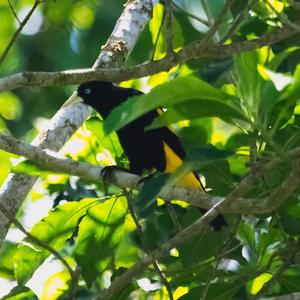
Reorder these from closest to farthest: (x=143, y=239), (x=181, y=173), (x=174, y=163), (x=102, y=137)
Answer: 1. (x=181, y=173)
2. (x=143, y=239)
3. (x=102, y=137)
4. (x=174, y=163)

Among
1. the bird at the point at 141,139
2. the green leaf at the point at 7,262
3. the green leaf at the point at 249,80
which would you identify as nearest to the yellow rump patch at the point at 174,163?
the bird at the point at 141,139

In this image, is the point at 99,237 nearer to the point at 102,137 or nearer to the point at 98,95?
the point at 102,137

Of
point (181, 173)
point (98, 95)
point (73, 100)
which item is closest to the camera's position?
point (181, 173)

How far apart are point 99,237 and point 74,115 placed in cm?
89

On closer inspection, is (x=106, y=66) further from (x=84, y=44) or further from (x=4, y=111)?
(x=4, y=111)

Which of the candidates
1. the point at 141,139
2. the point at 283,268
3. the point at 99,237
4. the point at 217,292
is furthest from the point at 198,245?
the point at 141,139

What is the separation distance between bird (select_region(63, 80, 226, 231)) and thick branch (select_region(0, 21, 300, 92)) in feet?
3.50

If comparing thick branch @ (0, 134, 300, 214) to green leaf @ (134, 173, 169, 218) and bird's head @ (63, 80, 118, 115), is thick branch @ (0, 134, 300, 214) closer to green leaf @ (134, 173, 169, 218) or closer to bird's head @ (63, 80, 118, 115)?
green leaf @ (134, 173, 169, 218)

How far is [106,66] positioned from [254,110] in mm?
2220

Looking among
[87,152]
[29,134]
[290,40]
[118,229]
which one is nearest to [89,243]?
[118,229]

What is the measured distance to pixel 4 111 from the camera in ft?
24.1

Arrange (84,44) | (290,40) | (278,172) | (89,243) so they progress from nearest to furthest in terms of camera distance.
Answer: (278,172) → (89,243) → (290,40) → (84,44)

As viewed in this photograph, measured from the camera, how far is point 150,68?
12.0 feet

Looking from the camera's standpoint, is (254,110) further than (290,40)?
No
